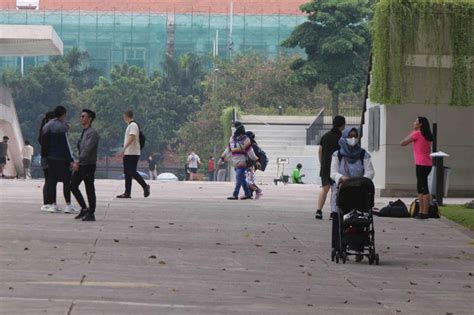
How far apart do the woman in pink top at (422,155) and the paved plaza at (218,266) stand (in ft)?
1.53

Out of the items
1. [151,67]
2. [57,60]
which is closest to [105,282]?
[57,60]

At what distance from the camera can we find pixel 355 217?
15719mm

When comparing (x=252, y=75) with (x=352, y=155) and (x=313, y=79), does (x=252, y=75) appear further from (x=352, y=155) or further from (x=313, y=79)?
(x=352, y=155)

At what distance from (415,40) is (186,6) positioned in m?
108

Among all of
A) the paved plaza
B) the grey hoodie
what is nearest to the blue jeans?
the paved plaza

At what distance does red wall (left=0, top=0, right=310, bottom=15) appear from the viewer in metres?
138

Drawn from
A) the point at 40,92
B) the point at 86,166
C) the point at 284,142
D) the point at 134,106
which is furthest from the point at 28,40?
the point at 40,92

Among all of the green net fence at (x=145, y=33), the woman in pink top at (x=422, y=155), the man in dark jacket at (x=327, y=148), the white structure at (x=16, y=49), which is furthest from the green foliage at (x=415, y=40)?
the green net fence at (x=145, y=33)

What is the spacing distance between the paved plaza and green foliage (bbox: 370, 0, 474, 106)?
10.1 meters

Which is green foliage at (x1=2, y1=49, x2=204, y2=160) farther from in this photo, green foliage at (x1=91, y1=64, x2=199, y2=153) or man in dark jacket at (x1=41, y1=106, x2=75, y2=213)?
man in dark jacket at (x1=41, y1=106, x2=75, y2=213)

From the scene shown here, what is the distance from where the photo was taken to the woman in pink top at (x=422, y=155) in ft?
76.4

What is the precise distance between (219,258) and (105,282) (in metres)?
3.19

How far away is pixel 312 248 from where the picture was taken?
17703 mm

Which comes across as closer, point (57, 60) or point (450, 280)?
point (450, 280)
